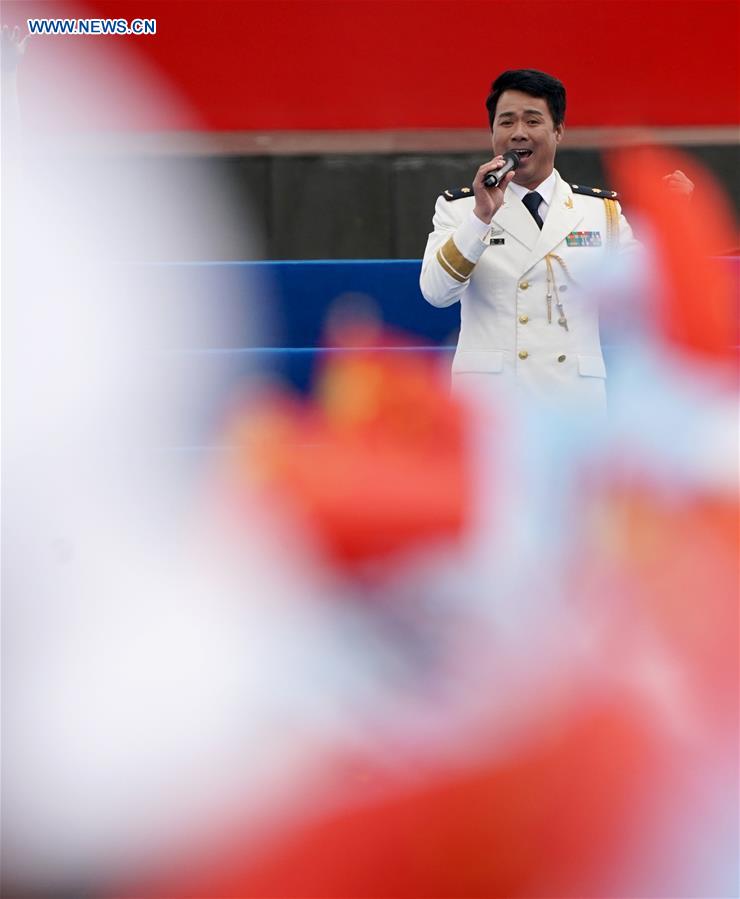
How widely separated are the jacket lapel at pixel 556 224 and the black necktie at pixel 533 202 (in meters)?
0.01

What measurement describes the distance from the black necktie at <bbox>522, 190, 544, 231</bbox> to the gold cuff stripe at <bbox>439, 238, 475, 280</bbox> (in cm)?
28

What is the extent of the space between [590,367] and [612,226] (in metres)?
0.34

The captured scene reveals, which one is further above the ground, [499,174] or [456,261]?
[499,174]

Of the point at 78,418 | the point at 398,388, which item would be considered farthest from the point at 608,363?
the point at 78,418

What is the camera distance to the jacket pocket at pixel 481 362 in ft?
9.46

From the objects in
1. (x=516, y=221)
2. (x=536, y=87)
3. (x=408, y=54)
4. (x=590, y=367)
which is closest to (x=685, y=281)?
(x=590, y=367)

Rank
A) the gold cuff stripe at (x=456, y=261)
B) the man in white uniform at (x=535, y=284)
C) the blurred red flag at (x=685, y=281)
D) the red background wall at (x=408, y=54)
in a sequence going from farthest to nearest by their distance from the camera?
1. the red background wall at (x=408, y=54)
2. the man in white uniform at (x=535, y=284)
3. the gold cuff stripe at (x=456, y=261)
4. the blurred red flag at (x=685, y=281)

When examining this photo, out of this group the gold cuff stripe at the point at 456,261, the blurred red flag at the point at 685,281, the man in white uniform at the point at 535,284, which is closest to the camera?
the blurred red flag at the point at 685,281

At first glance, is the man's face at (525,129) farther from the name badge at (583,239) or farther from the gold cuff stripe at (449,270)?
the gold cuff stripe at (449,270)

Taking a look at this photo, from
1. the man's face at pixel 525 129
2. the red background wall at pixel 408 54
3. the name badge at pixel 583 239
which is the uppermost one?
the red background wall at pixel 408 54

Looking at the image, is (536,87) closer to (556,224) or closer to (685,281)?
(556,224)

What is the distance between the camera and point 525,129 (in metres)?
2.80

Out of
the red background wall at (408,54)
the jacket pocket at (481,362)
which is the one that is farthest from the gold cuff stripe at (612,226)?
the red background wall at (408,54)

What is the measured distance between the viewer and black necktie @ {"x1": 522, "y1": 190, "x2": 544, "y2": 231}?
292 centimetres
